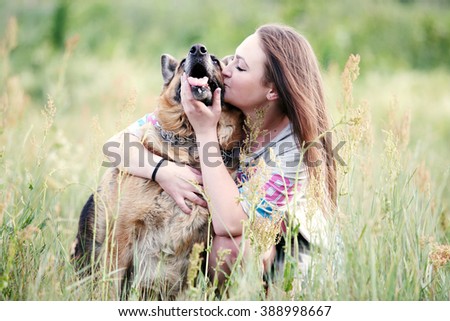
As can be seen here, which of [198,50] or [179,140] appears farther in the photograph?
[179,140]

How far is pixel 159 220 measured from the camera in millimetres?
3350

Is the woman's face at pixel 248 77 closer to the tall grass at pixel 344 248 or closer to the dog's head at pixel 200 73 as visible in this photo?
the dog's head at pixel 200 73

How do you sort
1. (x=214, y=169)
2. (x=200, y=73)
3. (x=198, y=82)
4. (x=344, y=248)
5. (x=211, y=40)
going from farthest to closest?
(x=211, y=40) → (x=200, y=73) → (x=198, y=82) → (x=214, y=169) → (x=344, y=248)

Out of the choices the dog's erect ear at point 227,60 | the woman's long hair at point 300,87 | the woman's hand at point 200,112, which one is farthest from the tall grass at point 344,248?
the dog's erect ear at point 227,60

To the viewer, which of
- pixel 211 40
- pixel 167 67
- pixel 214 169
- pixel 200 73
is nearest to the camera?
pixel 214 169

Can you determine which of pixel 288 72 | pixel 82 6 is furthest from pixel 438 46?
pixel 288 72

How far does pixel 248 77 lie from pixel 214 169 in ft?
1.98

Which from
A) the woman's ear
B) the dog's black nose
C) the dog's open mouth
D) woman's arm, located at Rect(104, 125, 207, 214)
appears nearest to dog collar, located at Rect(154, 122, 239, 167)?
woman's arm, located at Rect(104, 125, 207, 214)

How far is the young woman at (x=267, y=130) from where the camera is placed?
323cm

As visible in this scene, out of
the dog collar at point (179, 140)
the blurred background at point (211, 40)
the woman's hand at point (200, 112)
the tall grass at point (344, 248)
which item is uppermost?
the blurred background at point (211, 40)

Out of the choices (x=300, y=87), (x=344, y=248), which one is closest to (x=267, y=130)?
(x=300, y=87)

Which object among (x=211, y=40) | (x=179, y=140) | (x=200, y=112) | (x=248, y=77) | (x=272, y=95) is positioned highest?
(x=211, y=40)

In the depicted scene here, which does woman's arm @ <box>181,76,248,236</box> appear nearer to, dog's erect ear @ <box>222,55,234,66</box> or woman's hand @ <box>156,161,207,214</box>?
woman's hand @ <box>156,161,207,214</box>

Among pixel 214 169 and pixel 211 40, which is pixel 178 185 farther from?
pixel 211 40
